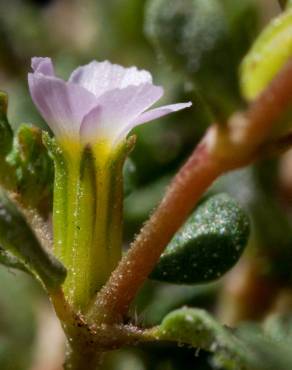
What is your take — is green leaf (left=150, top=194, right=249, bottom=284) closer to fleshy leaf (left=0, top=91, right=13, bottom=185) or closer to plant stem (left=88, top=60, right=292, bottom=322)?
plant stem (left=88, top=60, right=292, bottom=322)

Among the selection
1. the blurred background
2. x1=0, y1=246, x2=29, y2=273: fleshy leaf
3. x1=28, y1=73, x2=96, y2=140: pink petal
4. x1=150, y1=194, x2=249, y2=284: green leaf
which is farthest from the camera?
the blurred background

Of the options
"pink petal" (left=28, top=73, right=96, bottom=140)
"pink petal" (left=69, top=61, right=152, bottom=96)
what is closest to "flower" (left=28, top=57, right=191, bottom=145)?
"pink petal" (left=28, top=73, right=96, bottom=140)

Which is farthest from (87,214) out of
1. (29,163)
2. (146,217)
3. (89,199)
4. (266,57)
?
(146,217)

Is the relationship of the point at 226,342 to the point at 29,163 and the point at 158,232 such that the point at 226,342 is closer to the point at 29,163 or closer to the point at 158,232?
the point at 158,232

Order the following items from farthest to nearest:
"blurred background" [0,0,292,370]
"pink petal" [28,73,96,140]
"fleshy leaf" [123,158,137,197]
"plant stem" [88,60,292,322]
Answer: "blurred background" [0,0,292,370]
"fleshy leaf" [123,158,137,197]
"pink petal" [28,73,96,140]
"plant stem" [88,60,292,322]

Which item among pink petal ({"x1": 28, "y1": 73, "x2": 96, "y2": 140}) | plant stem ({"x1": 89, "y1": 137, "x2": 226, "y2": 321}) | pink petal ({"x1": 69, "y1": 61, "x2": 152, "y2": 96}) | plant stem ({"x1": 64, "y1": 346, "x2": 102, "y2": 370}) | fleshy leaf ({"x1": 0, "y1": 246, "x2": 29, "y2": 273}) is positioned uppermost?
pink petal ({"x1": 69, "y1": 61, "x2": 152, "y2": 96})

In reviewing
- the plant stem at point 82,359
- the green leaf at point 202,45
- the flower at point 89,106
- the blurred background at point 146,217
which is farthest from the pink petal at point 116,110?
the blurred background at point 146,217
